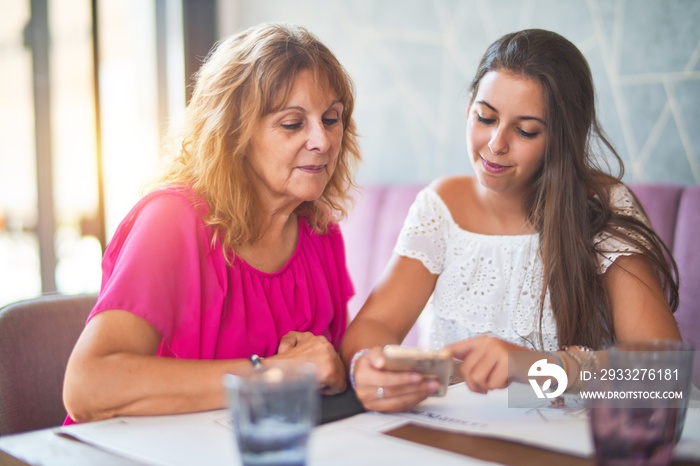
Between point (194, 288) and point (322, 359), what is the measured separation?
29cm

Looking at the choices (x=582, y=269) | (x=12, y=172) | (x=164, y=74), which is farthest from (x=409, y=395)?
(x=164, y=74)

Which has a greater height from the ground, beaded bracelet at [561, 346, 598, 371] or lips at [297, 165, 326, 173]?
lips at [297, 165, 326, 173]

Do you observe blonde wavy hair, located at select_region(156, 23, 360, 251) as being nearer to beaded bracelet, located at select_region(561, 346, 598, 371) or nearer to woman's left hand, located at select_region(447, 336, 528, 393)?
woman's left hand, located at select_region(447, 336, 528, 393)

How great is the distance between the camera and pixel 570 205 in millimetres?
Result: 1621

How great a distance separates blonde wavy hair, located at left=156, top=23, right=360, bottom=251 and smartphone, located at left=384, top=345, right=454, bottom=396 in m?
0.48

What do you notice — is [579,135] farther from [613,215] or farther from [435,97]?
[435,97]

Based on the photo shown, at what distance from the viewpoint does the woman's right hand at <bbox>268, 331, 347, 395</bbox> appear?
1175mm

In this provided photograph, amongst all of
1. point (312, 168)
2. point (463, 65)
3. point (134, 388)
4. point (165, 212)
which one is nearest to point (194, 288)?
point (165, 212)

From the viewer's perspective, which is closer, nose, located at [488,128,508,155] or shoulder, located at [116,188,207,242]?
shoulder, located at [116,188,207,242]

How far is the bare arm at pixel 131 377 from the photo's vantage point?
1.08m

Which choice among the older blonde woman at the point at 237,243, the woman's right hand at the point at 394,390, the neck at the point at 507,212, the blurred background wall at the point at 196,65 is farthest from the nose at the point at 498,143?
the blurred background wall at the point at 196,65

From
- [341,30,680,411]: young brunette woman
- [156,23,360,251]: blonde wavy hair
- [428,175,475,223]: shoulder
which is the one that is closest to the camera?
[156,23,360,251]: blonde wavy hair

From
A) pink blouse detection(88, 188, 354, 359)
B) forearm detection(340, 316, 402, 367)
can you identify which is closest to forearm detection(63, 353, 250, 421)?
pink blouse detection(88, 188, 354, 359)

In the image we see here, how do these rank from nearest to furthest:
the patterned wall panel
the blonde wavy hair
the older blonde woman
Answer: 1. the older blonde woman
2. the blonde wavy hair
3. the patterned wall panel
